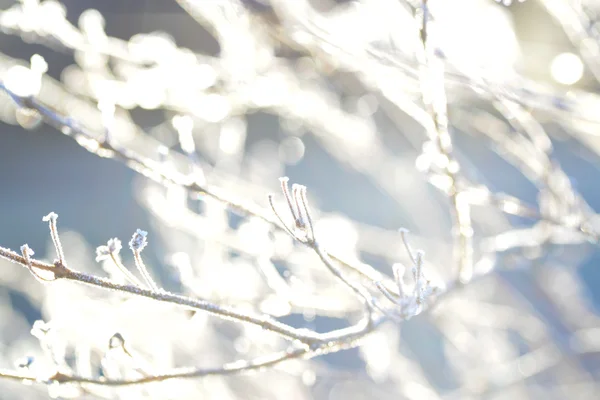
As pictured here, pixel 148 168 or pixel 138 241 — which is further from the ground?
Result: pixel 148 168

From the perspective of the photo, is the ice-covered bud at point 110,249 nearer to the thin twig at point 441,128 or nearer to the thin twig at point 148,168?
the thin twig at point 148,168

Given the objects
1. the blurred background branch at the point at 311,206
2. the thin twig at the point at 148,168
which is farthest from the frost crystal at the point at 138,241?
the thin twig at the point at 148,168

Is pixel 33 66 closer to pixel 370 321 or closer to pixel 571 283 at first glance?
pixel 370 321

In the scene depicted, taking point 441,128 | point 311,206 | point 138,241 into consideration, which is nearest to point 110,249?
point 138,241

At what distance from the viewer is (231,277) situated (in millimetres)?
1914

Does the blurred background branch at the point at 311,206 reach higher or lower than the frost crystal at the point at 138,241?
higher

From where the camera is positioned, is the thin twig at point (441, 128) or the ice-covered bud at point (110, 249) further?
the thin twig at point (441, 128)

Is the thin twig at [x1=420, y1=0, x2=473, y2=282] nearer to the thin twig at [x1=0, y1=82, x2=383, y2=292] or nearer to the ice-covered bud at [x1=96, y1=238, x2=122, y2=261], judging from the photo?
the thin twig at [x1=0, y1=82, x2=383, y2=292]

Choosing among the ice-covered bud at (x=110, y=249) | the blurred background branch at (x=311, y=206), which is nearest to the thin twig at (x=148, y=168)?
the blurred background branch at (x=311, y=206)

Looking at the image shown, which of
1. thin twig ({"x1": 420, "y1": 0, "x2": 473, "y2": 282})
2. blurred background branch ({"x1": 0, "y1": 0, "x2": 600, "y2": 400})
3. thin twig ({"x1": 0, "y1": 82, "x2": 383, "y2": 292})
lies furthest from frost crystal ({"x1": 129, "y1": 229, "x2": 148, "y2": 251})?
thin twig ({"x1": 420, "y1": 0, "x2": 473, "y2": 282})

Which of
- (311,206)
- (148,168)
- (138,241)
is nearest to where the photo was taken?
(138,241)

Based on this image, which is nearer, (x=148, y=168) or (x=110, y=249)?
(x=110, y=249)

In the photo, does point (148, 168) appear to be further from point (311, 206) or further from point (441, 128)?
point (311, 206)

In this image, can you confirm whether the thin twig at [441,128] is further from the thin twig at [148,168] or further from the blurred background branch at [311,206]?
the thin twig at [148,168]
